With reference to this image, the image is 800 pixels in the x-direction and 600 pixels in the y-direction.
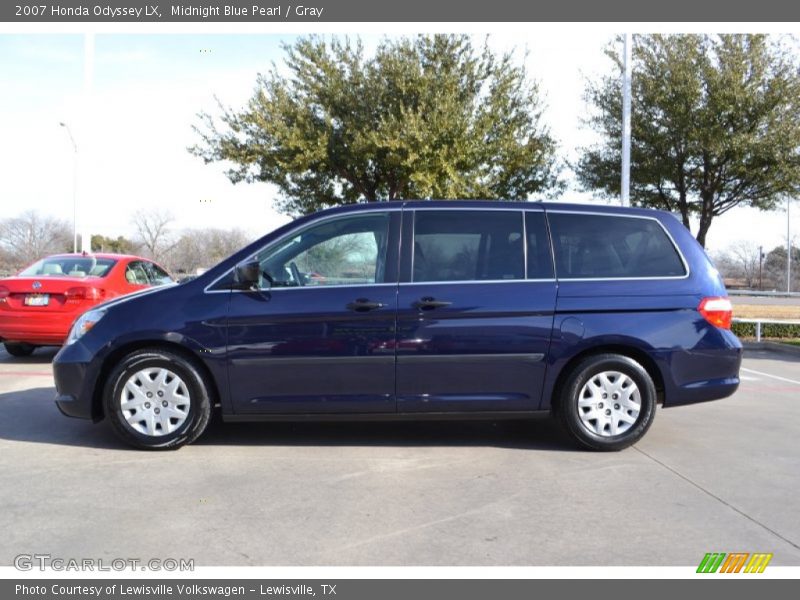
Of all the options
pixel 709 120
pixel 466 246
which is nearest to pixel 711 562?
pixel 466 246

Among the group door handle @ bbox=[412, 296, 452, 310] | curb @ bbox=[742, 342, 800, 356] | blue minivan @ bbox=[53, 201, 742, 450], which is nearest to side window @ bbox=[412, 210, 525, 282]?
blue minivan @ bbox=[53, 201, 742, 450]

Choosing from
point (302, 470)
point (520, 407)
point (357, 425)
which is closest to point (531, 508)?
point (520, 407)

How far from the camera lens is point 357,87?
16.2 meters

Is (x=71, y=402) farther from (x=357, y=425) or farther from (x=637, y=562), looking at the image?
(x=637, y=562)

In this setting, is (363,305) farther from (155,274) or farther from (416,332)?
(155,274)

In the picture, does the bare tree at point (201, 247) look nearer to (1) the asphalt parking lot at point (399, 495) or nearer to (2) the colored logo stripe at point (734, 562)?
(1) the asphalt parking lot at point (399, 495)

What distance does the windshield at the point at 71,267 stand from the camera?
31.6ft

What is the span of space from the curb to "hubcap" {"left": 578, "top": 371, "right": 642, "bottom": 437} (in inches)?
366

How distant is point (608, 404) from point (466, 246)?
163cm

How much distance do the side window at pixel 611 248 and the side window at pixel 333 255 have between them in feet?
4.55

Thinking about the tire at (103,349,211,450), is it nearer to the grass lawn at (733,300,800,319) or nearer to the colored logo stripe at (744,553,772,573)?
the colored logo stripe at (744,553,772,573)

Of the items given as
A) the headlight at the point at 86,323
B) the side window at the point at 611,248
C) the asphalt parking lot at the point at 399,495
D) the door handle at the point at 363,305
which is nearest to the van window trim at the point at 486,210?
the side window at the point at 611,248

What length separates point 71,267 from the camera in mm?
9797

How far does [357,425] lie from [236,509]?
2154 mm
